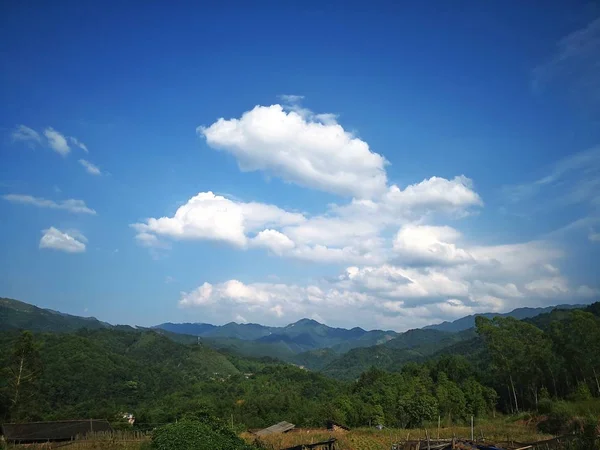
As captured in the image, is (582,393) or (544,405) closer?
(582,393)

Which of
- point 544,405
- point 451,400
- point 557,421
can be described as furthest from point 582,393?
point 451,400

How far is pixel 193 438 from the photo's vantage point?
15.8 meters

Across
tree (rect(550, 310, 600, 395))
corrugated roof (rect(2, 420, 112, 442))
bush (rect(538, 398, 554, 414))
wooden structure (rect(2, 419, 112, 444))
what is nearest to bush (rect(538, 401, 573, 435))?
bush (rect(538, 398, 554, 414))

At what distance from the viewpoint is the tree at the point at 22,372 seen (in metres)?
40.9

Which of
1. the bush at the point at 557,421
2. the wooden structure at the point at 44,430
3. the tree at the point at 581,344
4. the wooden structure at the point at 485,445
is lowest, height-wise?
the wooden structure at the point at 44,430

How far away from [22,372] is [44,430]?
352 inches

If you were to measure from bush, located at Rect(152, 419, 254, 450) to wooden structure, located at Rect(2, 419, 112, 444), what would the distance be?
2124 cm

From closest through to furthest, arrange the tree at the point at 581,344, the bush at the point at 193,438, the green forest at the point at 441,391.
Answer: the bush at the point at 193,438 → the tree at the point at 581,344 → the green forest at the point at 441,391

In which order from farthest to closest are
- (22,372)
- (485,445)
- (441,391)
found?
1. (441,391)
2. (22,372)
3. (485,445)

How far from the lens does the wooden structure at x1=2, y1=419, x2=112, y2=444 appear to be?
33.4m

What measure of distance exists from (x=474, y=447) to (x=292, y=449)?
730cm

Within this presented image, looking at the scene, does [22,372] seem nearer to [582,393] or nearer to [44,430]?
[44,430]

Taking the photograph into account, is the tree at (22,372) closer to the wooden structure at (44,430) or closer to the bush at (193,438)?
the wooden structure at (44,430)

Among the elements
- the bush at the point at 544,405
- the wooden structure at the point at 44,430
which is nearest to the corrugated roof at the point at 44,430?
the wooden structure at the point at 44,430
